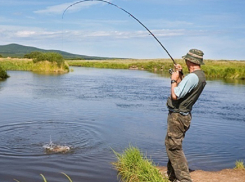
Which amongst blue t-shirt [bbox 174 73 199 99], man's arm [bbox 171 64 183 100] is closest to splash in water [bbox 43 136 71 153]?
man's arm [bbox 171 64 183 100]

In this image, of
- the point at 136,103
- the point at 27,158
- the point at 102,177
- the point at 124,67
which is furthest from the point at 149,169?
the point at 124,67

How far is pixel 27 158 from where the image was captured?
23.9ft

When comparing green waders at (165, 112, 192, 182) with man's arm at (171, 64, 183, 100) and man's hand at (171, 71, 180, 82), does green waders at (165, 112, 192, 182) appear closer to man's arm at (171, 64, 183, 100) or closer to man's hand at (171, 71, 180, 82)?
man's arm at (171, 64, 183, 100)

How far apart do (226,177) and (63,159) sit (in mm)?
3085

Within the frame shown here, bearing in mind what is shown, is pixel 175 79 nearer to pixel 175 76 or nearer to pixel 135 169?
pixel 175 76

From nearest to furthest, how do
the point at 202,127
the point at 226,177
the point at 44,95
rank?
the point at 226,177 → the point at 202,127 → the point at 44,95

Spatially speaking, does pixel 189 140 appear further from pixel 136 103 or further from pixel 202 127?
pixel 136 103

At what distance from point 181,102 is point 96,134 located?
17.0ft

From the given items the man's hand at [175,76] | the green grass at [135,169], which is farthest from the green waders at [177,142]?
the man's hand at [175,76]

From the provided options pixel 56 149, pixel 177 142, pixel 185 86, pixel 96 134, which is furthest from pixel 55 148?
pixel 185 86

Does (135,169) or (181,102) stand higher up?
(181,102)

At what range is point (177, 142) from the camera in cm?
492

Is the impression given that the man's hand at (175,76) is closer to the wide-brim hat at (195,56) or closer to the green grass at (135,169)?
the wide-brim hat at (195,56)

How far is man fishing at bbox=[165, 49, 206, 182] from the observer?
470 cm
